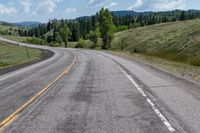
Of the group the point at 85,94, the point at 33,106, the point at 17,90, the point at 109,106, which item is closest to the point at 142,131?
the point at 109,106

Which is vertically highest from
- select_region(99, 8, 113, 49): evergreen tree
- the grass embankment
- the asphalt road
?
select_region(99, 8, 113, 49): evergreen tree

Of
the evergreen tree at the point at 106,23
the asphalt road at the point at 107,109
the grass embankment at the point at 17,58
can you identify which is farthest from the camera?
the evergreen tree at the point at 106,23

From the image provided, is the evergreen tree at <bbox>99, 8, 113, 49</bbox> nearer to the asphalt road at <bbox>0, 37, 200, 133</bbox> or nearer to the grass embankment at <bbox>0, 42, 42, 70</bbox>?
the grass embankment at <bbox>0, 42, 42, 70</bbox>

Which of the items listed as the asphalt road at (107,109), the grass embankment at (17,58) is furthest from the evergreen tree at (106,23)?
the asphalt road at (107,109)

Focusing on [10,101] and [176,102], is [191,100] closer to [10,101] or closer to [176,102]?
[176,102]

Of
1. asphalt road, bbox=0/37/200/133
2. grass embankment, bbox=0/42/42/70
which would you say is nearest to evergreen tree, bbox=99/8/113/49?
grass embankment, bbox=0/42/42/70

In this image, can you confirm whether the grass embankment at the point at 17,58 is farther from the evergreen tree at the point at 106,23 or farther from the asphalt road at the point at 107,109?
the asphalt road at the point at 107,109

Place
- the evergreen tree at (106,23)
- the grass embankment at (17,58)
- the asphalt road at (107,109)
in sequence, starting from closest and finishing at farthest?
the asphalt road at (107,109) → the grass embankment at (17,58) → the evergreen tree at (106,23)

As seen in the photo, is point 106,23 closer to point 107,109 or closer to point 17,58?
point 17,58

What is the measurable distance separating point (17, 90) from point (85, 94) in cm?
330

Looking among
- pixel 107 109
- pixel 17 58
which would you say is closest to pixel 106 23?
pixel 17 58

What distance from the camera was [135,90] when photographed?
479 inches

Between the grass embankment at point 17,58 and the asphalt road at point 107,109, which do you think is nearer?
the asphalt road at point 107,109

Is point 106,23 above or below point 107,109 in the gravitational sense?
above
